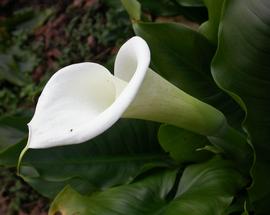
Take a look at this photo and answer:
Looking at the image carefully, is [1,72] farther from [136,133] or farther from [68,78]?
[68,78]

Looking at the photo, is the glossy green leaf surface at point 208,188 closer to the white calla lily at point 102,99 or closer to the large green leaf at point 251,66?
the large green leaf at point 251,66

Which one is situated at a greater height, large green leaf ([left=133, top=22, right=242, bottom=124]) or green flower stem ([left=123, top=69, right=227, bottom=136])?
green flower stem ([left=123, top=69, right=227, bottom=136])

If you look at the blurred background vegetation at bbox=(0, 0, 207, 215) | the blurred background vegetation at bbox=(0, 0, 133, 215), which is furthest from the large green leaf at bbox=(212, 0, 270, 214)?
the blurred background vegetation at bbox=(0, 0, 133, 215)

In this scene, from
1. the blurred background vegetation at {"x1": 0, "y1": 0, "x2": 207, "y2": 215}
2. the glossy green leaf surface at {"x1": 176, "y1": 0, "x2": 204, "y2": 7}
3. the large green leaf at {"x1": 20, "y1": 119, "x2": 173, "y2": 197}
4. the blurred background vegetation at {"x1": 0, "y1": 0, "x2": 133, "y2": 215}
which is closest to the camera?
the large green leaf at {"x1": 20, "y1": 119, "x2": 173, "y2": 197}

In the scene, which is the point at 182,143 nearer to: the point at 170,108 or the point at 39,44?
the point at 170,108

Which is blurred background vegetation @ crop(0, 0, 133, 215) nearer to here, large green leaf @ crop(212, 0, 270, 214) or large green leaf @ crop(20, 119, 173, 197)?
large green leaf @ crop(20, 119, 173, 197)

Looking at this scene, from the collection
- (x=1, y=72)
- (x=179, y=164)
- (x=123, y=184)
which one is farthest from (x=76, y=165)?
(x=1, y=72)

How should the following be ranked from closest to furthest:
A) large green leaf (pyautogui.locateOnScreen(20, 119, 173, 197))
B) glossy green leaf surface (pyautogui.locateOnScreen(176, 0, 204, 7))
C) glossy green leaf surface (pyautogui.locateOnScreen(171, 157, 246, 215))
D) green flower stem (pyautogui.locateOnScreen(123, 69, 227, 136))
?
green flower stem (pyautogui.locateOnScreen(123, 69, 227, 136)) → glossy green leaf surface (pyautogui.locateOnScreen(171, 157, 246, 215)) → large green leaf (pyautogui.locateOnScreen(20, 119, 173, 197)) → glossy green leaf surface (pyautogui.locateOnScreen(176, 0, 204, 7))
